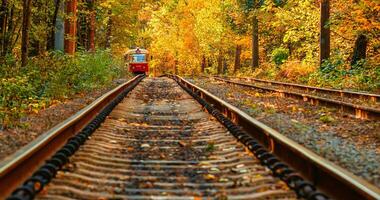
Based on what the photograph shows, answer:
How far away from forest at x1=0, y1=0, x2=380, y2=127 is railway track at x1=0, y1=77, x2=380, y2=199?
2.58 m

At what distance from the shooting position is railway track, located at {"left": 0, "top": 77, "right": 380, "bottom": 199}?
155 inches

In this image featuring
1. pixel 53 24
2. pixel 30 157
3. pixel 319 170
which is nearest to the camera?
pixel 319 170

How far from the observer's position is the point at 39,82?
13016mm

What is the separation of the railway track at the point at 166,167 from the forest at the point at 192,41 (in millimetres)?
2579

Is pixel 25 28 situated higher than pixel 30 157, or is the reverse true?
pixel 25 28

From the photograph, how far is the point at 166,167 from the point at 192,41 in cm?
4855

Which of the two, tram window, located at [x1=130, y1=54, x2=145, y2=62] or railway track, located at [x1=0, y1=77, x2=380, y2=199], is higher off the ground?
tram window, located at [x1=130, y1=54, x2=145, y2=62]

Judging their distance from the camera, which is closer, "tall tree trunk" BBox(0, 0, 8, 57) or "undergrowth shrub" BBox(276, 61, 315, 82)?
"tall tree trunk" BBox(0, 0, 8, 57)

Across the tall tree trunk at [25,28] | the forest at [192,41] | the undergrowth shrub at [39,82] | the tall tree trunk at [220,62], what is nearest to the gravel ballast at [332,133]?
the undergrowth shrub at [39,82]

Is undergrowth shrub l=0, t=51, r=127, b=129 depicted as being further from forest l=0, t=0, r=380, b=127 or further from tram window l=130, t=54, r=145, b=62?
tram window l=130, t=54, r=145, b=62

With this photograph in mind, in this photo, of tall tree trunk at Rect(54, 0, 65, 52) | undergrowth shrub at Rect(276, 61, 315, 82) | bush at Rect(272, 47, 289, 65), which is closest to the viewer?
tall tree trunk at Rect(54, 0, 65, 52)

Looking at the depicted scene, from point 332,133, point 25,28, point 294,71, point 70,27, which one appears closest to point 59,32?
point 70,27

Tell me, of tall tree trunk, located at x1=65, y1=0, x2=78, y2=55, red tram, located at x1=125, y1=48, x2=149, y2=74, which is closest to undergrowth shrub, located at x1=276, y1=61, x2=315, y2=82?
tall tree trunk, located at x1=65, y1=0, x2=78, y2=55

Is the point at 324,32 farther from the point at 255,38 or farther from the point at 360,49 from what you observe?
the point at 255,38
